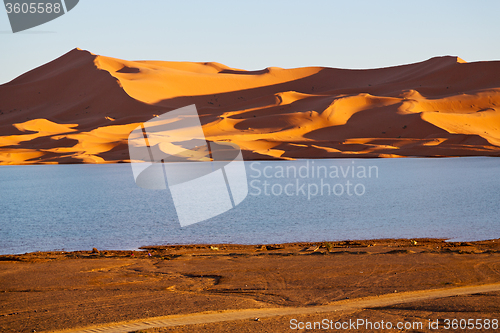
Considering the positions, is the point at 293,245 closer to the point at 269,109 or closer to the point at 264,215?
the point at 264,215

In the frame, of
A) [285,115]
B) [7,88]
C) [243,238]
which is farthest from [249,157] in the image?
[7,88]

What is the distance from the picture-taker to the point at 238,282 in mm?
8391

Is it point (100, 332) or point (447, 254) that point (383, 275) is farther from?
point (100, 332)

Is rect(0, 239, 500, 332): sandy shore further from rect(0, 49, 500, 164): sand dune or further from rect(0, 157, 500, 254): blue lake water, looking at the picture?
rect(0, 49, 500, 164): sand dune

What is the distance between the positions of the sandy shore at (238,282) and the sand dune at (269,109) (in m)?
44.8

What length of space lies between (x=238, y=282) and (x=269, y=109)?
240ft

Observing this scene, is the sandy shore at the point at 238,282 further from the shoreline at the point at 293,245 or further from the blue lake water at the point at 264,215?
the blue lake water at the point at 264,215

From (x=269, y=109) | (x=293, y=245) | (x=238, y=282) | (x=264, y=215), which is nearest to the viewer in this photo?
(x=238, y=282)

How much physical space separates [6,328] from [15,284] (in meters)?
2.50

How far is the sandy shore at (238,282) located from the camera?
6.41 metres

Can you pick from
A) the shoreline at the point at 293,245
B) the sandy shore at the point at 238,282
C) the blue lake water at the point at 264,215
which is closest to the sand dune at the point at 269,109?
the blue lake water at the point at 264,215

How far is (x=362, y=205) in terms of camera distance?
66.9ft

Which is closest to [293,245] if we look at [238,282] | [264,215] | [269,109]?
[238,282]

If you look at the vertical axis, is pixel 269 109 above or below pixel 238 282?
above
